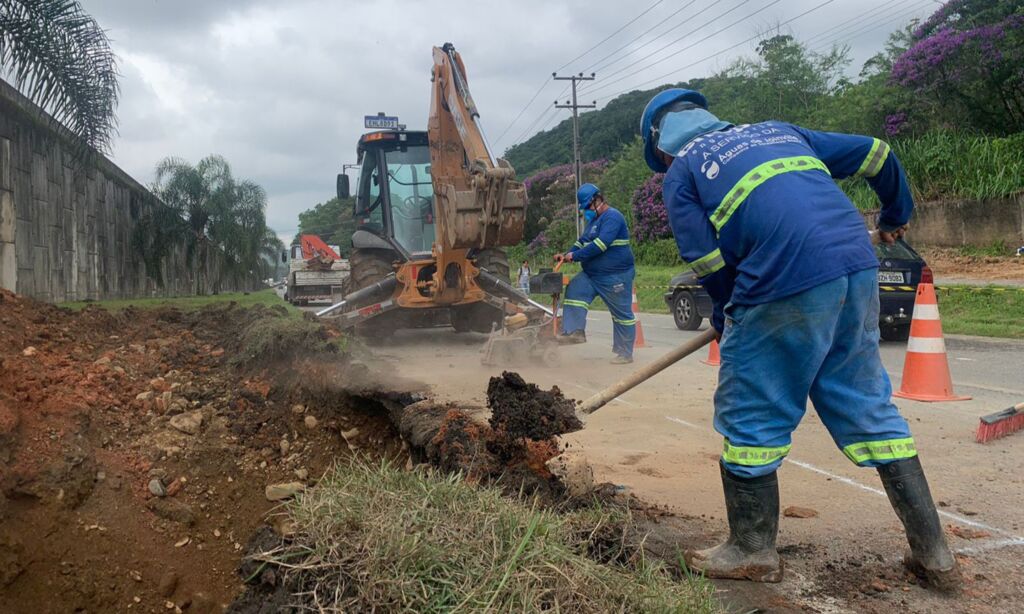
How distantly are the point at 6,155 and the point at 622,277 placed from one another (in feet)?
27.1

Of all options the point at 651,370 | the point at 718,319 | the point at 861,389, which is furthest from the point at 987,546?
the point at 651,370

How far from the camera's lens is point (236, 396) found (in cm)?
453

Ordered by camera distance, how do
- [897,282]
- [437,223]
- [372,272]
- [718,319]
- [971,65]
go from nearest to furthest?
1. [718,319]
2. [437,223]
3. [897,282]
4. [372,272]
5. [971,65]

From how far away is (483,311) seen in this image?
9.62 m

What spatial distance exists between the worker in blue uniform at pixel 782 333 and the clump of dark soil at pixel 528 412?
782mm

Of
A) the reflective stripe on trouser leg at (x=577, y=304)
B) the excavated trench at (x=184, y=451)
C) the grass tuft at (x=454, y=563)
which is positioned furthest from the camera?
the reflective stripe on trouser leg at (x=577, y=304)

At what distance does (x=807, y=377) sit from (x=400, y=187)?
8.11 meters

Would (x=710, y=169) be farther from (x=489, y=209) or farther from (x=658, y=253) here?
(x=658, y=253)

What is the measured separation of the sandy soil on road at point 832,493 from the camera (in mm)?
Answer: 2551

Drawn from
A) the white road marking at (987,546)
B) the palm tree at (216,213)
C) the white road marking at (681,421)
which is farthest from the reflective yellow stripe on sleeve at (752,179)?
the palm tree at (216,213)

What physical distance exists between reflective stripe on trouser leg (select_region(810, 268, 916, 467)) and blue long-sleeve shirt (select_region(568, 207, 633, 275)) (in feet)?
16.9

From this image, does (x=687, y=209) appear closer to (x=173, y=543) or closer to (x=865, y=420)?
(x=865, y=420)

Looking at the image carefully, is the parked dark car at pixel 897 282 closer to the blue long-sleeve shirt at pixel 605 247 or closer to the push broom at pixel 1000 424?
the blue long-sleeve shirt at pixel 605 247

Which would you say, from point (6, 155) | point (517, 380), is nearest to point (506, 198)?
point (517, 380)
